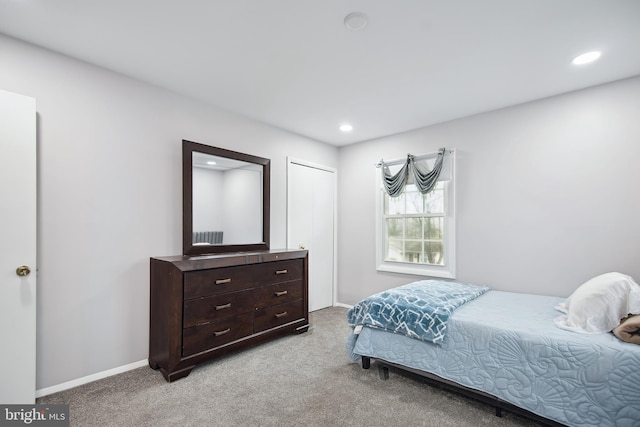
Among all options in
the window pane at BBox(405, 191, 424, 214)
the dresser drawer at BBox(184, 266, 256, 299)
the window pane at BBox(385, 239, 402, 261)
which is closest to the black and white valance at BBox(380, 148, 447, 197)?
the window pane at BBox(405, 191, 424, 214)

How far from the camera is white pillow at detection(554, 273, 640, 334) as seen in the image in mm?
1899

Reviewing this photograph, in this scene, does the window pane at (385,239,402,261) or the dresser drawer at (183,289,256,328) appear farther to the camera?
the window pane at (385,239,402,261)

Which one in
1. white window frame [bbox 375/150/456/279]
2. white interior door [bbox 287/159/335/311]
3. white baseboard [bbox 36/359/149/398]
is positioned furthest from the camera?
white interior door [bbox 287/159/335/311]

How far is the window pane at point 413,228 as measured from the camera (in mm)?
4074

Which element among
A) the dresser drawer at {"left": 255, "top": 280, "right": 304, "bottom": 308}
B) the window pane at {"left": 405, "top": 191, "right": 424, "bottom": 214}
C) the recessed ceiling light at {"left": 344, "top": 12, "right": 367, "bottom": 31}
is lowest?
the dresser drawer at {"left": 255, "top": 280, "right": 304, "bottom": 308}

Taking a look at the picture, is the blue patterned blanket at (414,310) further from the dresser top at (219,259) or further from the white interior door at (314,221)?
the white interior door at (314,221)

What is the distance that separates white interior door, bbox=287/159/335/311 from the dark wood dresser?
37.8 inches

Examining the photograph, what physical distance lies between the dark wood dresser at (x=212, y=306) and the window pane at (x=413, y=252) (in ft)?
5.57

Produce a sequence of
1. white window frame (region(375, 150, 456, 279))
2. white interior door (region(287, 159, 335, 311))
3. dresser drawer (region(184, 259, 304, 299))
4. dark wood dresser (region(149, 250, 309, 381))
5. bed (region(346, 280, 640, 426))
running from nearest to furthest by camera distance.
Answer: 1. bed (region(346, 280, 640, 426))
2. dark wood dresser (region(149, 250, 309, 381))
3. dresser drawer (region(184, 259, 304, 299))
4. white window frame (region(375, 150, 456, 279))
5. white interior door (region(287, 159, 335, 311))

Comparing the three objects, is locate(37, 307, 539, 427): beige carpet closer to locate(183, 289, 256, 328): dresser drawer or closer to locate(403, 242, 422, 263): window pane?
locate(183, 289, 256, 328): dresser drawer

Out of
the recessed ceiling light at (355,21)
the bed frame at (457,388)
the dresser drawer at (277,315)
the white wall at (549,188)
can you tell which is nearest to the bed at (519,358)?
the bed frame at (457,388)

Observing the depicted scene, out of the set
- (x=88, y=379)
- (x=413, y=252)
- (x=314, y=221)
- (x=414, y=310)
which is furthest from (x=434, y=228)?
(x=88, y=379)

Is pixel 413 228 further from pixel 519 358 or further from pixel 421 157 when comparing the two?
pixel 519 358

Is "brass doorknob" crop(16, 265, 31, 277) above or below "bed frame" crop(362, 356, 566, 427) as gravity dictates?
above
